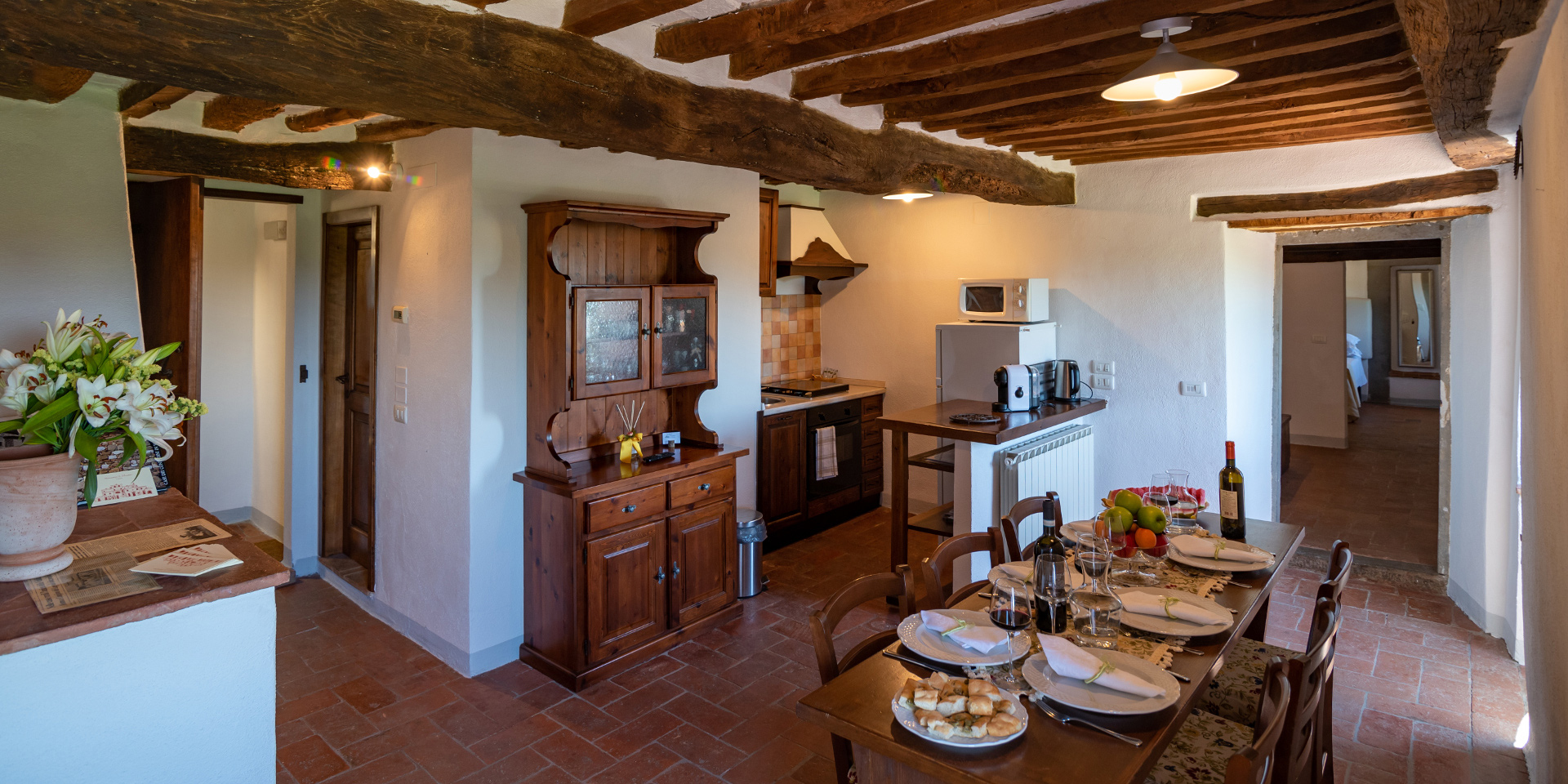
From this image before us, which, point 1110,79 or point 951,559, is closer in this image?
point 951,559

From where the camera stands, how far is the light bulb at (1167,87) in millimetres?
2451

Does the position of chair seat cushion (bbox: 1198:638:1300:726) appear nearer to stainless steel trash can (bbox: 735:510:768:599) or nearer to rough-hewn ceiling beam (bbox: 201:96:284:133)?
stainless steel trash can (bbox: 735:510:768:599)

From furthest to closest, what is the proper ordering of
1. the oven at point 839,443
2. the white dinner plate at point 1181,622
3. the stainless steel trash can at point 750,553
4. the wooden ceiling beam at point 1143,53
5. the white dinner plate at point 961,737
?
the oven at point 839,443 → the stainless steel trash can at point 750,553 → the wooden ceiling beam at point 1143,53 → the white dinner plate at point 1181,622 → the white dinner plate at point 961,737

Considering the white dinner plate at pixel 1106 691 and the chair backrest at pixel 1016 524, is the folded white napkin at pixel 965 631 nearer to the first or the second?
the white dinner plate at pixel 1106 691

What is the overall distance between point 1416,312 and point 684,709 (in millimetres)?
12027

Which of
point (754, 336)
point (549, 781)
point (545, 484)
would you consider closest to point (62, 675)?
point (549, 781)

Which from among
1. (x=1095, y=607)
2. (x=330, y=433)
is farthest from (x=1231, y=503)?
(x=330, y=433)

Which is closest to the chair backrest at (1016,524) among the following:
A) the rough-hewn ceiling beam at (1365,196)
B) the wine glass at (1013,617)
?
the wine glass at (1013,617)

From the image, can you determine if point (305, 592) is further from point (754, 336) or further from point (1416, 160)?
point (1416, 160)

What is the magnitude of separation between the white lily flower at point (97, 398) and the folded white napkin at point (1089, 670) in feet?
7.62

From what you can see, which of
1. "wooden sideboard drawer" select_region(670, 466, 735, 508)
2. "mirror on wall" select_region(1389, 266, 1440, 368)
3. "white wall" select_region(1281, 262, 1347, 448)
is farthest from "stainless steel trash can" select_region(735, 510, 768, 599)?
"mirror on wall" select_region(1389, 266, 1440, 368)

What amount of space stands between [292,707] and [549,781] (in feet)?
4.33

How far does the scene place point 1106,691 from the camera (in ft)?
5.88

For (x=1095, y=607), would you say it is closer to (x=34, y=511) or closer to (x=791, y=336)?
(x=34, y=511)
